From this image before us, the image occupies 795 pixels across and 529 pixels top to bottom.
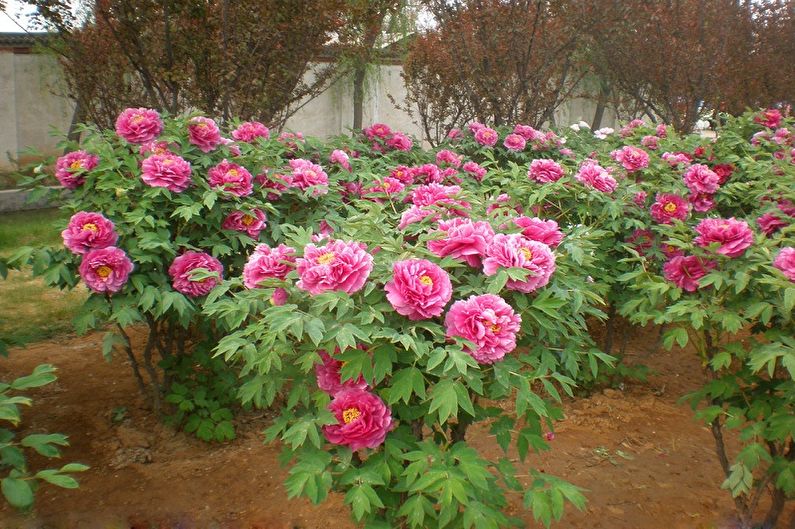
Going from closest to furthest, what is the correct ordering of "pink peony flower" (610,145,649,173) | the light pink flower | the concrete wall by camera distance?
Answer: the light pink flower
"pink peony flower" (610,145,649,173)
the concrete wall

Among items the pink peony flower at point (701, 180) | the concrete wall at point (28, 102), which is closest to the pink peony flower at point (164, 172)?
the pink peony flower at point (701, 180)

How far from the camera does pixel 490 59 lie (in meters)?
5.83

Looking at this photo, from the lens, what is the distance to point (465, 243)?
177cm

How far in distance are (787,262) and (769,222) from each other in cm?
75

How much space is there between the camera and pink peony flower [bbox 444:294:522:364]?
1.59 meters

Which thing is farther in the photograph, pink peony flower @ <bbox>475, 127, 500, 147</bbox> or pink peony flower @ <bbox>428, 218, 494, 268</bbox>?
pink peony flower @ <bbox>475, 127, 500, 147</bbox>

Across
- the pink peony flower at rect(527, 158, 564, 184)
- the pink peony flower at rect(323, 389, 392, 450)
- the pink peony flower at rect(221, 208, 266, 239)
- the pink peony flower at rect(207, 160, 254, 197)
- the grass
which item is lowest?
the grass

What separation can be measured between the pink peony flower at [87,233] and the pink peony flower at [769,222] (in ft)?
8.80

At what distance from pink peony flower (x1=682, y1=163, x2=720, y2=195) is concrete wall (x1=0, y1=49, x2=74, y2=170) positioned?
9.77 m

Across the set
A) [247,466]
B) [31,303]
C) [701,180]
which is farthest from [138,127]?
[31,303]

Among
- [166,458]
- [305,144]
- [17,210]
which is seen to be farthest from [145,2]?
[17,210]

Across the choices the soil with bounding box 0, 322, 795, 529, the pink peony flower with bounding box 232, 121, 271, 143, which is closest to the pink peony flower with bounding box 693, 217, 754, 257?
the soil with bounding box 0, 322, 795, 529

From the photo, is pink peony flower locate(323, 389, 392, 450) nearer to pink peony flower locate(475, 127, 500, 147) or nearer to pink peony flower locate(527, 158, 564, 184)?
pink peony flower locate(527, 158, 564, 184)

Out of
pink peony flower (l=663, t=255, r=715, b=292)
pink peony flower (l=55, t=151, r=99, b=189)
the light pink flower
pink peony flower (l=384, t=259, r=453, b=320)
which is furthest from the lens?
the light pink flower
